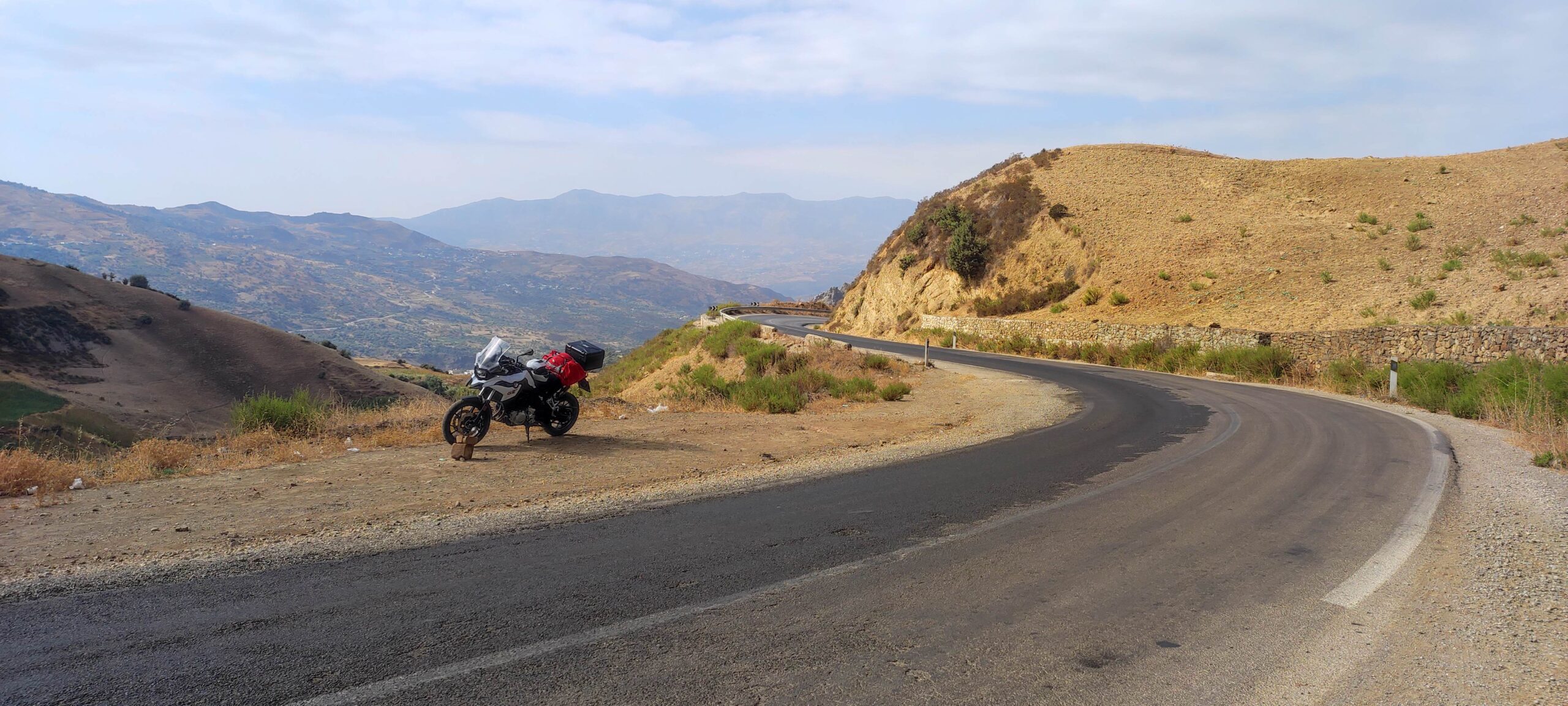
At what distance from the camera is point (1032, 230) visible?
1880 inches

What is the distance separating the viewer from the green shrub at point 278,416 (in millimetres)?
11086

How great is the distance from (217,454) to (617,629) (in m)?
7.87

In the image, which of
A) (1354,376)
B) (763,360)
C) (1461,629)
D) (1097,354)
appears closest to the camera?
(1461,629)

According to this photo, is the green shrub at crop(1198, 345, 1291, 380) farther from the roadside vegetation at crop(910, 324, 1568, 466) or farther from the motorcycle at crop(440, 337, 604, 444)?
the motorcycle at crop(440, 337, 604, 444)

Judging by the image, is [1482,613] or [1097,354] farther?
[1097,354]

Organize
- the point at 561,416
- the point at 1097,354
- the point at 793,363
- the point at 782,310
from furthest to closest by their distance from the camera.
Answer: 1. the point at 782,310
2. the point at 1097,354
3. the point at 793,363
4. the point at 561,416

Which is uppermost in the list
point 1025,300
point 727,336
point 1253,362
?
point 1025,300

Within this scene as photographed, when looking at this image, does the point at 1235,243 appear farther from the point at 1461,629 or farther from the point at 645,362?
the point at 1461,629

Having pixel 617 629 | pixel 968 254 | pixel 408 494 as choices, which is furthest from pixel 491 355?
pixel 968 254

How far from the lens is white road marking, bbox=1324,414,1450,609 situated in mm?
5277

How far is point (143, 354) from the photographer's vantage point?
167 feet

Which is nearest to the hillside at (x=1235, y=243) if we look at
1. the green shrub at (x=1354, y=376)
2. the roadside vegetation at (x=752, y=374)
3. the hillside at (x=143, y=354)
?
the green shrub at (x=1354, y=376)

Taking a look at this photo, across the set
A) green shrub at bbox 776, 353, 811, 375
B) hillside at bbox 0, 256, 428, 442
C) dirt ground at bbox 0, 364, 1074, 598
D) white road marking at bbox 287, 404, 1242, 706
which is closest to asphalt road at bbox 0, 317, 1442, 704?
white road marking at bbox 287, 404, 1242, 706

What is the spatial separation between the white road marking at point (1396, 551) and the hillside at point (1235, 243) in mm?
22123
